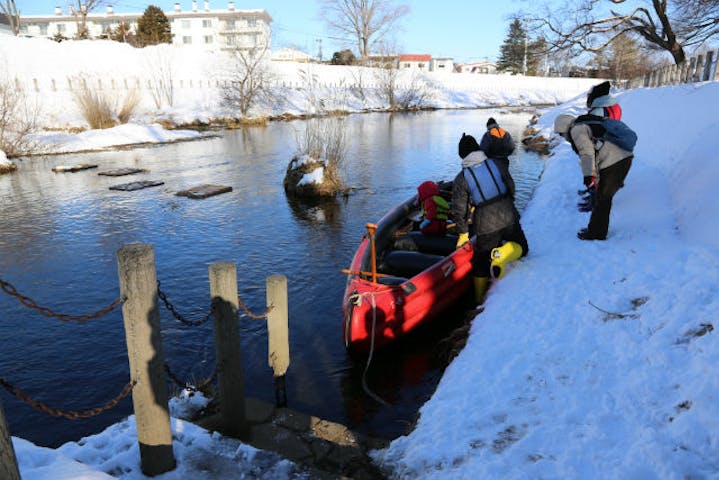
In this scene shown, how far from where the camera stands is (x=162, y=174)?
53.9 feet

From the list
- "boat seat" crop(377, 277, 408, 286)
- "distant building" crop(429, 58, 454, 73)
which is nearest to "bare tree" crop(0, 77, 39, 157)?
"boat seat" crop(377, 277, 408, 286)

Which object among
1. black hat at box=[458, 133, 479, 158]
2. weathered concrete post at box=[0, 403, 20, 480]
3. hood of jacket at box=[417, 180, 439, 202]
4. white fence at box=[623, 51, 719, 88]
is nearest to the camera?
weathered concrete post at box=[0, 403, 20, 480]

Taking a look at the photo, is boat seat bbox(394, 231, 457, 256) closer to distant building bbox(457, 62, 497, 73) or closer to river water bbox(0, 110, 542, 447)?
river water bbox(0, 110, 542, 447)

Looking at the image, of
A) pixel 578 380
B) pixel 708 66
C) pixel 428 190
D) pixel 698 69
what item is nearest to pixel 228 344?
pixel 578 380

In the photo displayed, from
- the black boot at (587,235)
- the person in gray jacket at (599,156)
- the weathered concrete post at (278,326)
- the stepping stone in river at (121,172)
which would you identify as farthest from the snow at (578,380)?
the stepping stone in river at (121,172)

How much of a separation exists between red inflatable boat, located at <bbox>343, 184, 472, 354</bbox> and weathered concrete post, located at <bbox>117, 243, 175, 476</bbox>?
2597mm

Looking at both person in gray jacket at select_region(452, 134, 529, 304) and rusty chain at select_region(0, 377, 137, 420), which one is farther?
person in gray jacket at select_region(452, 134, 529, 304)

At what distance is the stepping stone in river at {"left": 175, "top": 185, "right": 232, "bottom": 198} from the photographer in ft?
44.1

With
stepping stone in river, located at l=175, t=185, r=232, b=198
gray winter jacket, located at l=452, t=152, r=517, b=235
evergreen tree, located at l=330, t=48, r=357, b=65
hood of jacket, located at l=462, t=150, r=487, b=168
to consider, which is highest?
evergreen tree, located at l=330, t=48, r=357, b=65

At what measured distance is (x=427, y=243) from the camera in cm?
719

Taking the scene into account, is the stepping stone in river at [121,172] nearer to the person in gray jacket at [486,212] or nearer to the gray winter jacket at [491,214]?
the person in gray jacket at [486,212]

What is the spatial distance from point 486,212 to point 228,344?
3.57 m

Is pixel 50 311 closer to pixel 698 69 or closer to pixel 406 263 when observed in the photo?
pixel 406 263

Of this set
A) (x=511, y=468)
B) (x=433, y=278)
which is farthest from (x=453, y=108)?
(x=511, y=468)
